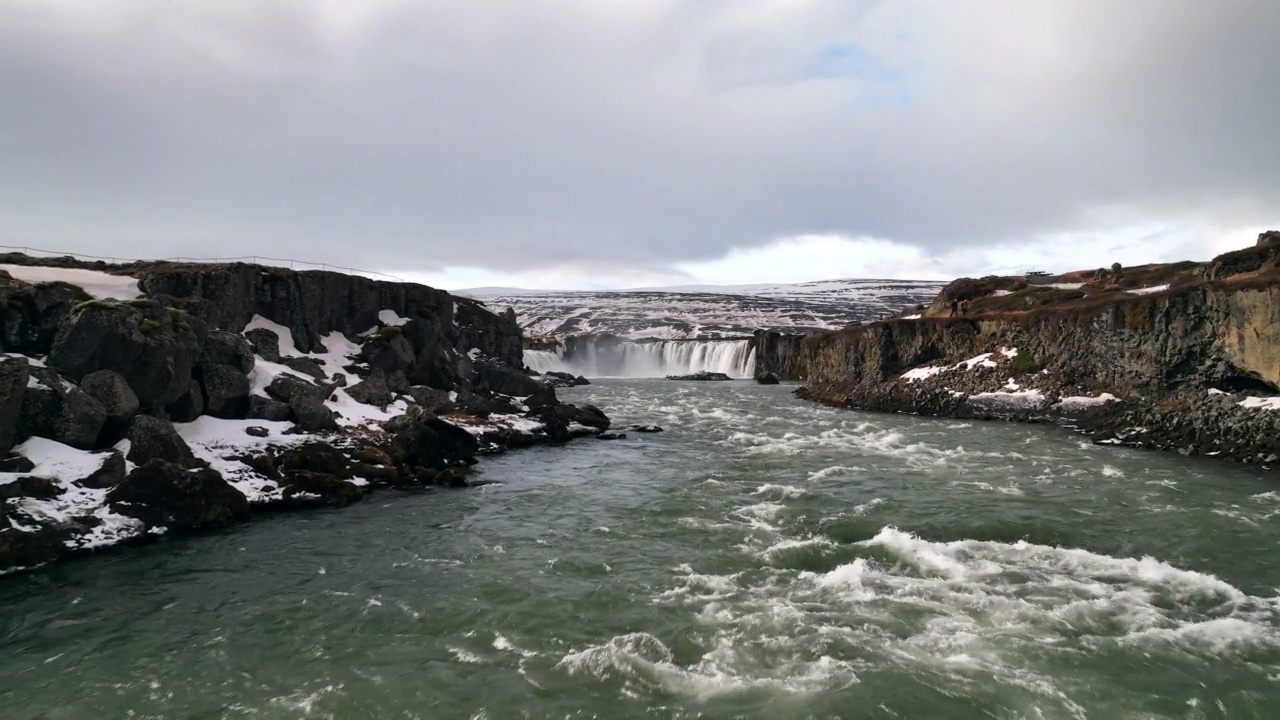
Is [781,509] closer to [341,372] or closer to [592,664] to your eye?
[592,664]

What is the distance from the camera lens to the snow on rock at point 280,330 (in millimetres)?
34562

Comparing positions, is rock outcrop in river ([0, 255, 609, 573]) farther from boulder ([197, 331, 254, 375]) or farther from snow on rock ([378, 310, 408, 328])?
snow on rock ([378, 310, 408, 328])

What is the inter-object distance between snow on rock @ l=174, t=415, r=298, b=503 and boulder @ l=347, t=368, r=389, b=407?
21.4ft

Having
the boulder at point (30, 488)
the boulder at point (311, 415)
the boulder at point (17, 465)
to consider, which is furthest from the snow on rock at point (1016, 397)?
the boulder at point (17, 465)

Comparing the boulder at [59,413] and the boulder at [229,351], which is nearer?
the boulder at [59,413]

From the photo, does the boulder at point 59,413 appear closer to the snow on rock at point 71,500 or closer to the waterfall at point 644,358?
the snow on rock at point 71,500

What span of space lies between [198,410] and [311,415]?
4058 millimetres

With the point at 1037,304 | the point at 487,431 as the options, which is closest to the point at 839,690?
the point at 487,431

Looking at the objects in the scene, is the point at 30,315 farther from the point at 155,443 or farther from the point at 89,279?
the point at 89,279

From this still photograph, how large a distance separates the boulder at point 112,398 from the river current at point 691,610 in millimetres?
5440

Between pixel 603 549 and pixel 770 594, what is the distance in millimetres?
4680

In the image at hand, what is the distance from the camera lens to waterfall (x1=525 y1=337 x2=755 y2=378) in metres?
108

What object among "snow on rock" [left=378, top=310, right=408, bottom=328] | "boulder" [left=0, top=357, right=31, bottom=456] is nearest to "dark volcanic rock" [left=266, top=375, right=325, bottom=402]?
"boulder" [left=0, top=357, right=31, bottom=456]

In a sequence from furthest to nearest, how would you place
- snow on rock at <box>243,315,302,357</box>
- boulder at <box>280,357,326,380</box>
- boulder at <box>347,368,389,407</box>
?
snow on rock at <box>243,315,302,357</box>
boulder at <box>347,368,389,407</box>
boulder at <box>280,357,326,380</box>
